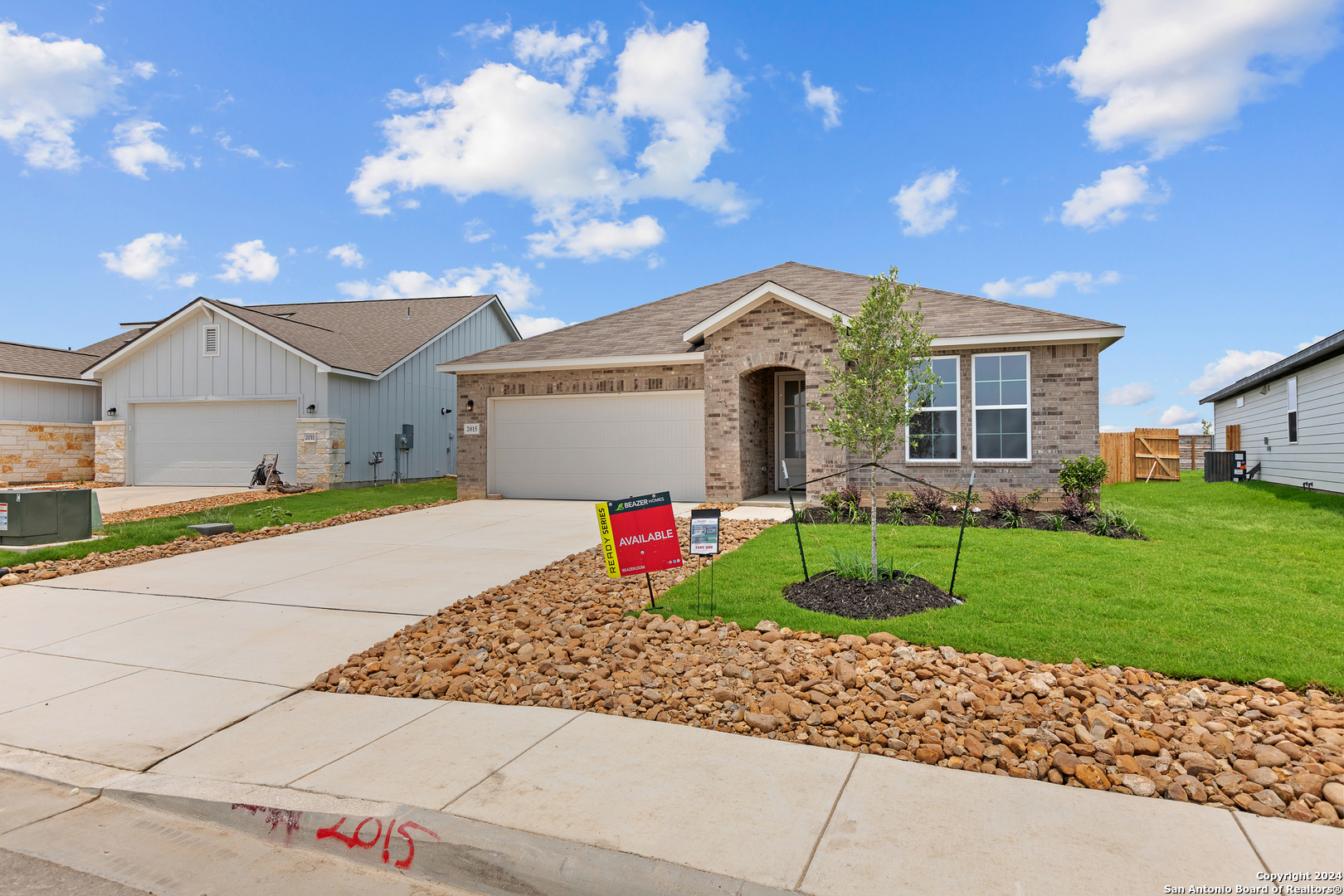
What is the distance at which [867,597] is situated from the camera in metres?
6.27

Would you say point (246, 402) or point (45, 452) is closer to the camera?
point (246, 402)

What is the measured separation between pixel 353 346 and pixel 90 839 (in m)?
21.6

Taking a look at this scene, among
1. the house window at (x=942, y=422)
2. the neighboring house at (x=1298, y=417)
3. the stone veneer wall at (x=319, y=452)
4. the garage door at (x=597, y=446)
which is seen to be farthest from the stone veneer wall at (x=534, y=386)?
the neighboring house at (x=1298, y=417)

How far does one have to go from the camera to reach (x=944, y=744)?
373cm

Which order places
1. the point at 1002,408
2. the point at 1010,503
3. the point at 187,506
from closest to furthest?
the point at 1010,503, the point at 1002,408, the point at 187,506

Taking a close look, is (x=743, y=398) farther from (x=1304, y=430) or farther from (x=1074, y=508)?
(x=1304, y=430)

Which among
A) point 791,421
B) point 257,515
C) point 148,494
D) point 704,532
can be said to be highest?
point 791,421

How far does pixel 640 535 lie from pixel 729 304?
9.01 m

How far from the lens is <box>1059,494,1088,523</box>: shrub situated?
1124 cm

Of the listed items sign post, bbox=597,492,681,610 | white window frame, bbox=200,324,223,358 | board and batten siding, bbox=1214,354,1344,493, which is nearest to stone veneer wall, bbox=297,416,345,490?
white window frame, bbox=200,324,223,358

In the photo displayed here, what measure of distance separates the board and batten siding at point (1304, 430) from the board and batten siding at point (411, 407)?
22246 mm

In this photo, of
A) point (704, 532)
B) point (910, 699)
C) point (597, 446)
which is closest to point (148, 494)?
point (597, 446)

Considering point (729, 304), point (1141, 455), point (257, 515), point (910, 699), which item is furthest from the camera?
point (1141, 455)

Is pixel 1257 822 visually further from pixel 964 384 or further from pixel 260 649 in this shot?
pixel 964 384
